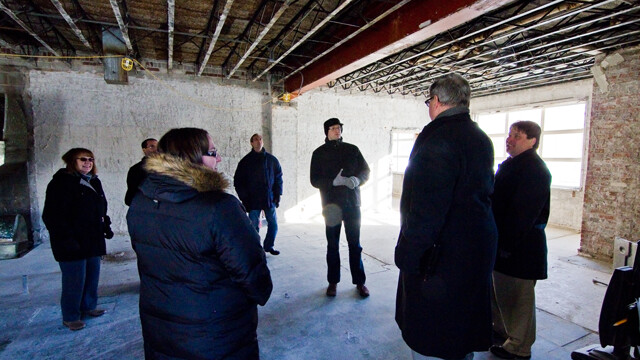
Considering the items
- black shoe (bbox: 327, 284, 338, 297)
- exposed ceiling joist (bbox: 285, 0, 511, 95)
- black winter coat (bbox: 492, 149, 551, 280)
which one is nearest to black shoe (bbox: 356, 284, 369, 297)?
black shoe (bbox: 327, 284, 338, 297)

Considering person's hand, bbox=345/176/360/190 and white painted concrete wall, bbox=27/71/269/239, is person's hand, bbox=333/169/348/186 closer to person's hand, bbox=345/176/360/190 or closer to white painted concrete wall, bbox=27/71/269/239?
person's hand, bbox=345/176/360/190

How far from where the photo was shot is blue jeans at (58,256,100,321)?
99.3 inches

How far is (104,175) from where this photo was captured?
5.52 metres

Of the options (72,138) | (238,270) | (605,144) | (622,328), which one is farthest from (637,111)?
(72,138)

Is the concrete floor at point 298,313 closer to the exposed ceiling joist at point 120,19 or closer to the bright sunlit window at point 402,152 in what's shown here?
the exposed ceiling joist at point 120,19

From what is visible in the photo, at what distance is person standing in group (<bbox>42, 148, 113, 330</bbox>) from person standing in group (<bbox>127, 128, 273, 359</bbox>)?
1588 mm

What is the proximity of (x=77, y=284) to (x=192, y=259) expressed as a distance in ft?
6.57

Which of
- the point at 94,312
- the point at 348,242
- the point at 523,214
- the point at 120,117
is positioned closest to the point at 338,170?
the point at 348,242

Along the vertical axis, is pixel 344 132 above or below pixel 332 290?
above

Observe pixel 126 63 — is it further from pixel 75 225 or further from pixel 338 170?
pixel 338 170

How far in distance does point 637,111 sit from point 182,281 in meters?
5.65

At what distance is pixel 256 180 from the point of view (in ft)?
14.8

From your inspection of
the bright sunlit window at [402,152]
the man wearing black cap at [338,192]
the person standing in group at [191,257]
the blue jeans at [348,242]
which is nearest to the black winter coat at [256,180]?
the man wearing black cap at [338,192]

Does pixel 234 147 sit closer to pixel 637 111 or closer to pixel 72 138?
pixel 72 138
